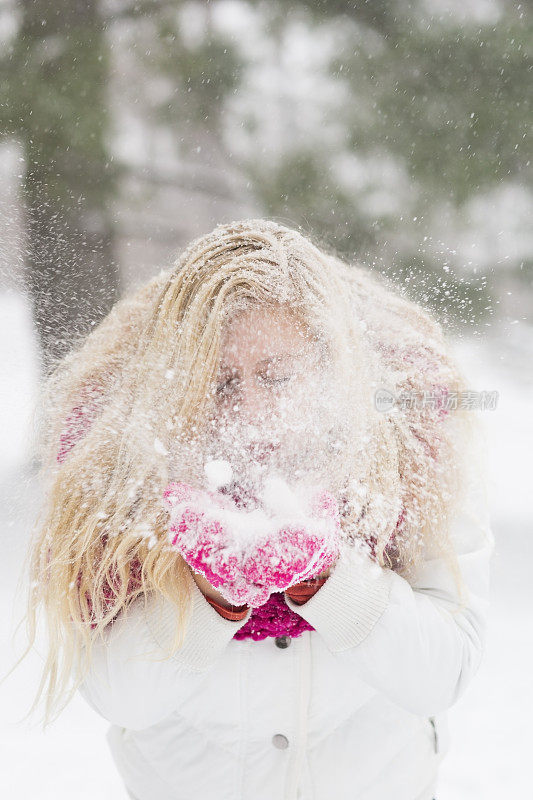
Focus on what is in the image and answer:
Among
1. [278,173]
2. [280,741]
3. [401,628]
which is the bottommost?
[280,741]

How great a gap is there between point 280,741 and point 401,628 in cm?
23

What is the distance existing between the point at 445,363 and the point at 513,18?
1277 millimetres

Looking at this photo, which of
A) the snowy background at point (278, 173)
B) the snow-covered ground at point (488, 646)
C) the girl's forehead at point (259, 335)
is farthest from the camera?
the snowy background at point (278, 173)

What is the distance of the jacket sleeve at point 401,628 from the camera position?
698mm

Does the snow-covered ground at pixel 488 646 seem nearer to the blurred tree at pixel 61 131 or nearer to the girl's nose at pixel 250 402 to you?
the blurred tree at pixel 61 131

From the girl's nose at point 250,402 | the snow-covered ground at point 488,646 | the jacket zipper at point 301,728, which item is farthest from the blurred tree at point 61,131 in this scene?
the jacket zipper at point 301,728

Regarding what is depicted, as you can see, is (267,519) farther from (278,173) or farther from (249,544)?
(278,173)

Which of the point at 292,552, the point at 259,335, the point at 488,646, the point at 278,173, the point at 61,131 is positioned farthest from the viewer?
the point at 488,646

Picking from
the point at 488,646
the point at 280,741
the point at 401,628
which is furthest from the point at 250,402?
the point at 488,646

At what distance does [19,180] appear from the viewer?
1294 millimetres

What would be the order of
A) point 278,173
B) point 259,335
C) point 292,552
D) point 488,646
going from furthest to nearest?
point 488,646 → point 278,173 → point 259,335 → point 292,552

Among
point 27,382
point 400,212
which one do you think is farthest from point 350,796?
point 400,212

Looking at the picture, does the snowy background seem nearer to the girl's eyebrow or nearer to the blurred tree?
the blurred tree
